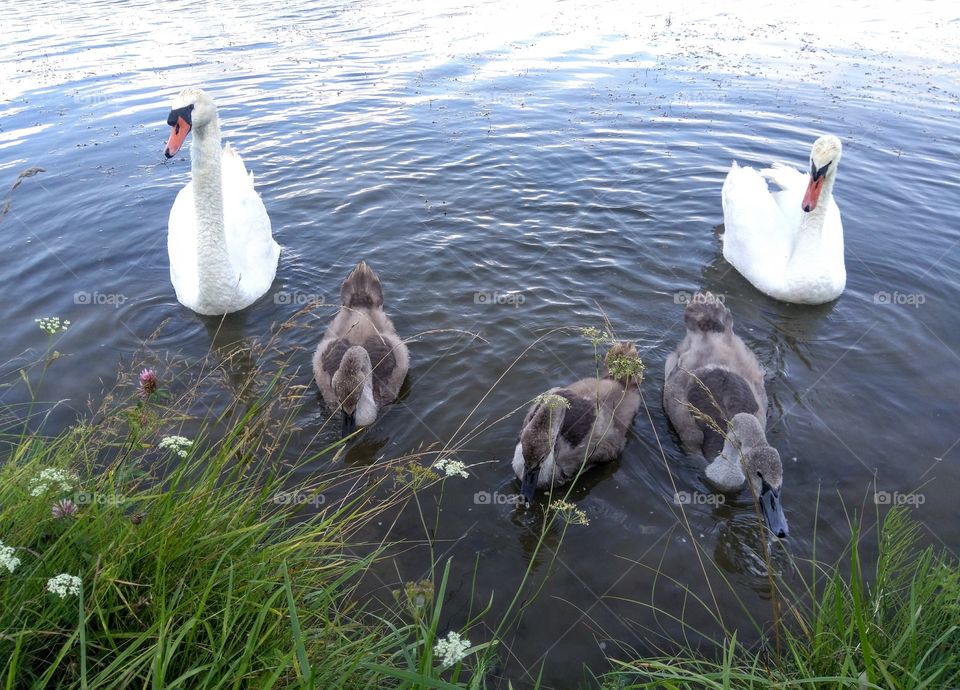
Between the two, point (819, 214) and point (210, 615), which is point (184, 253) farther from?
point (819, 214)

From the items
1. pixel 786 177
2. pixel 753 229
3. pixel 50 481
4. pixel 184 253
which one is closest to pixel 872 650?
pixel 50 481

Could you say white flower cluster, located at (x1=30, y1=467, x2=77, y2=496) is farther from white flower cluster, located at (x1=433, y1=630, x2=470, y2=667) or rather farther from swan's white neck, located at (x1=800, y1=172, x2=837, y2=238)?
swan's white neck, located at (x1=800, y1=172, x2=837, y2=238)

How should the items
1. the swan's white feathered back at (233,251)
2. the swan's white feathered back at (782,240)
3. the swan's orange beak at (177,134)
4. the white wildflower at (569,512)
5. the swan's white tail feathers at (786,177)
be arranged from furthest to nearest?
the swan's white tail feathers at (786,177) < the swan's white feathered back at (782,240) < the swan's white feathered back at (233,251) < the swan's orange beak at (177,134) < the white wildflower at (569,512)

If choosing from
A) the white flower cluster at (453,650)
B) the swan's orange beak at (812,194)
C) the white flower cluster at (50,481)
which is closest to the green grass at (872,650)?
the white flower cluster at (453,650)

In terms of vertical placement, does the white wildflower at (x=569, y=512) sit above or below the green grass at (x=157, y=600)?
below

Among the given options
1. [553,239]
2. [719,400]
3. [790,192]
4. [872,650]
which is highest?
[872,650]

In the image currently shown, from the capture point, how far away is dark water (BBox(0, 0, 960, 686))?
525 centimetres

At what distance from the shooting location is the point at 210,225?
24.7 feet

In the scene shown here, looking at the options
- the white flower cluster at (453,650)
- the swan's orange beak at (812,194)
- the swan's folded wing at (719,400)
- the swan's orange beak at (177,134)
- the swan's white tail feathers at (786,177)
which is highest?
the swan's orange beak at (177,134)

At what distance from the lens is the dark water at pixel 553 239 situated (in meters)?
5.25

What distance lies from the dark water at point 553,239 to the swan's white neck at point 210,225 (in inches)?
18.9

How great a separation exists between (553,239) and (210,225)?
4227 millimetres

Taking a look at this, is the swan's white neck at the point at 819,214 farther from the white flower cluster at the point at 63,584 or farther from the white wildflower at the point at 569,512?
the white flower cluster at the point at 63,584

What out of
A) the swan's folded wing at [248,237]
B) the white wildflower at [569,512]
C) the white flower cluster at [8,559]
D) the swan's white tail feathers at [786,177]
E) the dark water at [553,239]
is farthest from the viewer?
the swan's white tail feathers at [786,177]
